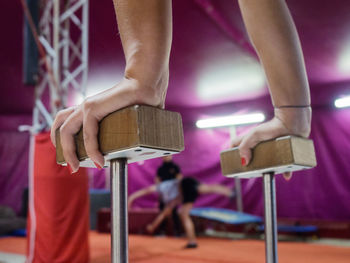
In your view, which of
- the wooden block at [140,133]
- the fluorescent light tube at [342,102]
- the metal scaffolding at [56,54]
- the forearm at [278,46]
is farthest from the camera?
the fluorescent light tube at [342,102]

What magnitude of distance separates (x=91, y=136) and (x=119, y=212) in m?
0.10

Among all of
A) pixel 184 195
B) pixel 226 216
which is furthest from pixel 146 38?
pixel 226 216

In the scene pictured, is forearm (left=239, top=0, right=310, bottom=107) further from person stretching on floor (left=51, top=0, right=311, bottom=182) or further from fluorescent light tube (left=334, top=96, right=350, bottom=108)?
fluorescent light tube (left=334, top=96, right=350, bottom=108)

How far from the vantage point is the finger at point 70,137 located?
45 centimetres

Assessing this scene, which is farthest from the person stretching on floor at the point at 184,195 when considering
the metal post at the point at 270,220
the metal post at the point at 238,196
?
the metal post at the point at 270,220

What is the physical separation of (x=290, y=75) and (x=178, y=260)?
146 inches

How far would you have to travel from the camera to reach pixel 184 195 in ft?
18.2

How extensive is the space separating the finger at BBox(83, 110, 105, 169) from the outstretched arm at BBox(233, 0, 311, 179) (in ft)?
1.14

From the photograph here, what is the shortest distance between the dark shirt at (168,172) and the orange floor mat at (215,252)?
3.65 feet

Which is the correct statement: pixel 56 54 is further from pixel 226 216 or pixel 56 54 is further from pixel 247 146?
pixel 226 216

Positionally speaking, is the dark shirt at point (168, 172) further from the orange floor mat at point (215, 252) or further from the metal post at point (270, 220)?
the metal post at point (270, 220)

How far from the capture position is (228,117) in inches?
303

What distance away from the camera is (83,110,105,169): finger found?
1.42 ft

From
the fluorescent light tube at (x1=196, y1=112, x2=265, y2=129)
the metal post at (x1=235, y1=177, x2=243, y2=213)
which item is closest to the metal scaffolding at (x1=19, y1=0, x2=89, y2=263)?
the fluorescent light tube at (x1=196, y1=112, x2=265, y2=129)
